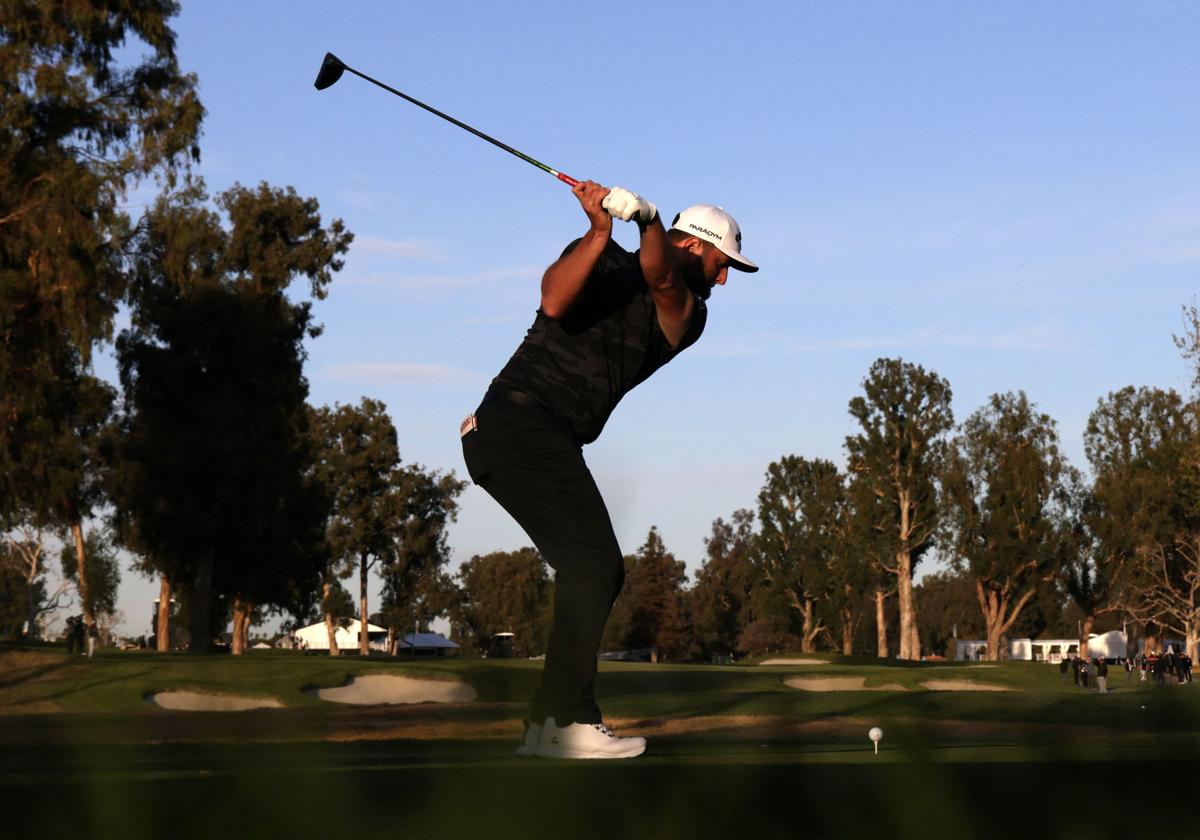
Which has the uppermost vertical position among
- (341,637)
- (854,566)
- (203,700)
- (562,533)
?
A: (854,566)

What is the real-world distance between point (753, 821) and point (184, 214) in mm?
29771

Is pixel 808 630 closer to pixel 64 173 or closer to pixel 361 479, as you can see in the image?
pixel 361 479

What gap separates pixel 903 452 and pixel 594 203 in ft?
252

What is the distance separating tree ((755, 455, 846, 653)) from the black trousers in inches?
3884

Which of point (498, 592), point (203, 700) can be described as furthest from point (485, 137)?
point (498, 592)

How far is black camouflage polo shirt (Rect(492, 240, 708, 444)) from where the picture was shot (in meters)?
A: 5.74

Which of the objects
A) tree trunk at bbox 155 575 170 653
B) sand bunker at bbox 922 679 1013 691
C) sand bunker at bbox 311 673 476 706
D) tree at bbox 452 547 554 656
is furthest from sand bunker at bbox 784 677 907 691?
tree at bbox 452 547 554 656

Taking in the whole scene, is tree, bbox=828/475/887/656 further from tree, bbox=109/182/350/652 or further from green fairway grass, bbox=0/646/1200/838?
green fairway grass, bbox=0/646/1200/838

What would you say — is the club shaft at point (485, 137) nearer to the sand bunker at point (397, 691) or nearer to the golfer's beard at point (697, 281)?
the golfer's beard at point (697, 281)

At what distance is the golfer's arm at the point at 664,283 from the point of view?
561 cm

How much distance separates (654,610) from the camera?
117 meters

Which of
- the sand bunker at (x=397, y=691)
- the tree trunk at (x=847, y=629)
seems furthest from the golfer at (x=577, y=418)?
the tree trunk at (x=847, y=629)

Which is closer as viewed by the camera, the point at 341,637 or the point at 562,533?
the point at 562,533

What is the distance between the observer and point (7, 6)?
89.7 feet
